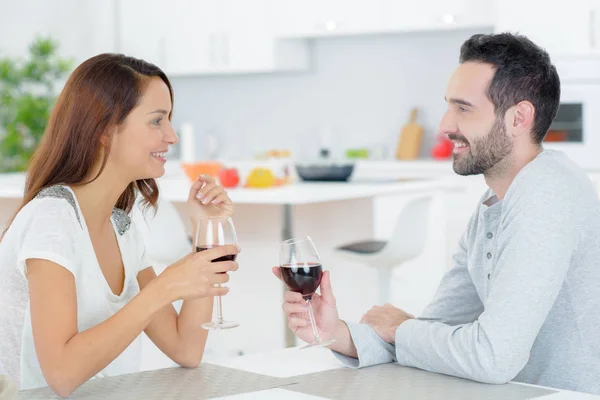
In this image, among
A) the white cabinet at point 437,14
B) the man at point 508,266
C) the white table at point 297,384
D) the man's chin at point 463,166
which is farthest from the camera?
the white cabinet at point 437,14

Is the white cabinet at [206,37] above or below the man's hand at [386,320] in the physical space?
above

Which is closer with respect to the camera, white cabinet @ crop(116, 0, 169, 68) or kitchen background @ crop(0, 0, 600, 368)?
kitchen background @ crop(0, 0, 600, 368)

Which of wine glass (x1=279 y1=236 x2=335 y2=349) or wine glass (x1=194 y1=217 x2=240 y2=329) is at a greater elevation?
wine glass (x1=194 y1=217 x2=240 y2=329)

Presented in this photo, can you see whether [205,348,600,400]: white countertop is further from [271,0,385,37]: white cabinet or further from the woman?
[271,0,385,37]: white cabinet

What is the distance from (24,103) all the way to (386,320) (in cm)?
529

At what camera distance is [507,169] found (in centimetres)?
202

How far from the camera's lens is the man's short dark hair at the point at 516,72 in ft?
6.54

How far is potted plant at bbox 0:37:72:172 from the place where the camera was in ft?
22.4

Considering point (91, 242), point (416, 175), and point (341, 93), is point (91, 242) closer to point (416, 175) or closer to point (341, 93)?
point (416, 175)

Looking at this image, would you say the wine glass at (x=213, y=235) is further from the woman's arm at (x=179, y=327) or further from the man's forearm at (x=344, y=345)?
the woman's arm at (x=179, y=327)

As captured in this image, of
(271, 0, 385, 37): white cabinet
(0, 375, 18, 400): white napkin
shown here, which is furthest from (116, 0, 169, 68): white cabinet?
(0, 375, 18, 400): white napkin

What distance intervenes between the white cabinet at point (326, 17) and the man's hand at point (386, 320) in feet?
14.9

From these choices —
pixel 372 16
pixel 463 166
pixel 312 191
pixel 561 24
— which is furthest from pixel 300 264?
pixel 372 16

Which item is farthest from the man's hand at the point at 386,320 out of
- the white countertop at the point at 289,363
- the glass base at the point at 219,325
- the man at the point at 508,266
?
the glass base at the point at 219,325
